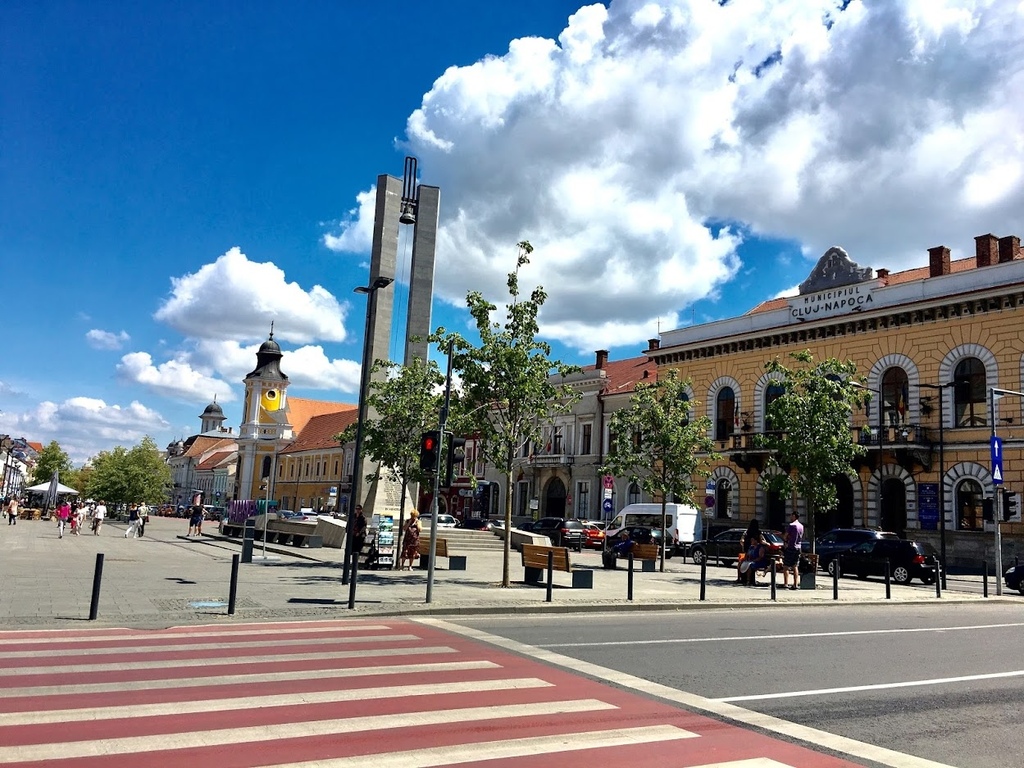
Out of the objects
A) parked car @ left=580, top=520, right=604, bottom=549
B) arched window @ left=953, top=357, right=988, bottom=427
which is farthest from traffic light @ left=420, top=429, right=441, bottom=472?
arched window @ left=953, top=357, right=988, bottom=427

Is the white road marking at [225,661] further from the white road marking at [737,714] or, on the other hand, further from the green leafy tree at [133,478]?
the green leafy tree at [133,478]

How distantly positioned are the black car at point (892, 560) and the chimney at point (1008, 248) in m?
18.0

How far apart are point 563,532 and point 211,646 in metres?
31.1

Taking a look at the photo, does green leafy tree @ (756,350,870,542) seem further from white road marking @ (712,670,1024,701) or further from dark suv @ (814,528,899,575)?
white road marking @ (712,670,1024,701)

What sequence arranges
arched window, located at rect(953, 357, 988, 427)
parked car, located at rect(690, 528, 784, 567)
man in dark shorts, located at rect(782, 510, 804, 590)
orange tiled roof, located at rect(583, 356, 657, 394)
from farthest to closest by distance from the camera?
orange tiled roof, located at rect(583, 356, 657, 394) < arched window, located at rect(953, 357, 988, 427) < parked car, located at rect(690, 528, 784, 567) < man in dark shorts, located at rect(782, 510, 804, 590)

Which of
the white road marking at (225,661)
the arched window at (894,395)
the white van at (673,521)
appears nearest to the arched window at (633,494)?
the white van at (673,521)

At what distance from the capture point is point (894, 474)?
3797 cm

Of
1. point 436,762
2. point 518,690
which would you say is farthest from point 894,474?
point 436,762

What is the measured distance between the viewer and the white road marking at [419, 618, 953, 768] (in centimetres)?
608

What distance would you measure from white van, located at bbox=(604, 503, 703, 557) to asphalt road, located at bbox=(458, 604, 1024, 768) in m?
21.3

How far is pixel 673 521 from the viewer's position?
127ft

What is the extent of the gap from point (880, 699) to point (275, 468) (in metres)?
105

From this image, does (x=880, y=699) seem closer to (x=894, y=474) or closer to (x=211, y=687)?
(x=211, y=687)

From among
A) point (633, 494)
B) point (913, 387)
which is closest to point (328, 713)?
point (913, 387)
